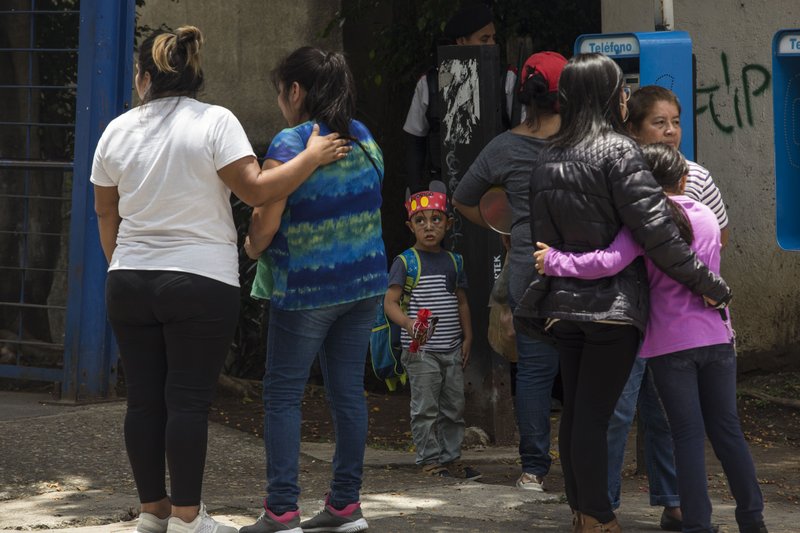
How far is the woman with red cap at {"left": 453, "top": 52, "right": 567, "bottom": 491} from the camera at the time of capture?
518 cm

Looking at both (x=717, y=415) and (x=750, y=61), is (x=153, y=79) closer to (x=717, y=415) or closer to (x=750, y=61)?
(x=717, y=415)

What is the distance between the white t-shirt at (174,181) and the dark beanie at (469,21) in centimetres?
256

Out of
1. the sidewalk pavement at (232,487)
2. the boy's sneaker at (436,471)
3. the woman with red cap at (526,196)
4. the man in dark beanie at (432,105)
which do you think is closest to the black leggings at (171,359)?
the sidewalk pavement at (232,487)

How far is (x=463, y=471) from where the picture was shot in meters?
6.10

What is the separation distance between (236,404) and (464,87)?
109 inches

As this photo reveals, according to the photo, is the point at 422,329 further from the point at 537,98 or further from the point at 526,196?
the point at 537,98

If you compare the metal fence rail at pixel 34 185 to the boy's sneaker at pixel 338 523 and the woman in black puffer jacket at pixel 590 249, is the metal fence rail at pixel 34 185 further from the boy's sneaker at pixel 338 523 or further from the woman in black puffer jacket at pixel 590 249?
the woman in black puffer jacket at pixel 590 249

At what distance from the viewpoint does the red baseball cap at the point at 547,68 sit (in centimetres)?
518

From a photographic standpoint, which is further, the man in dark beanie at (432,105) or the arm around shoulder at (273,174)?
the man in dark beanie at (432,105)

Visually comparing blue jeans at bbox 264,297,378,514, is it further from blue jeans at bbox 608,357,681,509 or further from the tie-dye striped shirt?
blue jeans at bbox 608,357,681,509

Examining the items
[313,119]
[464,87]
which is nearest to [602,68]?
[313,119]

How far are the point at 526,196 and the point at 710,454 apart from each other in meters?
2.30

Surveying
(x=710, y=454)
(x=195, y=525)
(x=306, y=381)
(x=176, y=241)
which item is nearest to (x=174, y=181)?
(x=176, y=241)

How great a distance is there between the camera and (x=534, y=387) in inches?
219
